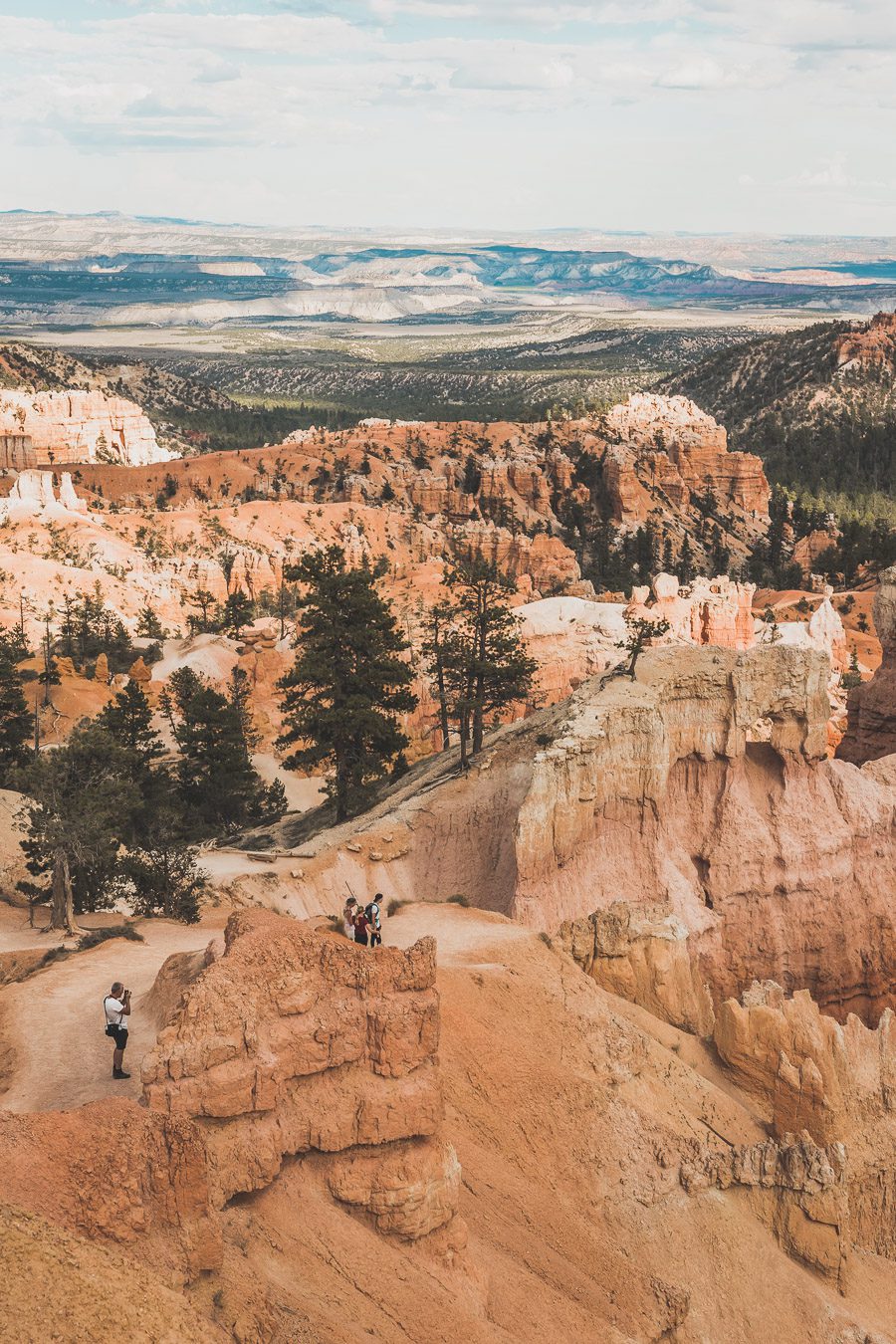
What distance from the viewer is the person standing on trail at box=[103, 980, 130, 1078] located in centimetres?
1567

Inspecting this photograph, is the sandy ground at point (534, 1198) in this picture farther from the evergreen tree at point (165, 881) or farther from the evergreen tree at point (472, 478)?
the evergreen tree at point (472, 478)

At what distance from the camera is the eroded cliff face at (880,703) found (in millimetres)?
37250

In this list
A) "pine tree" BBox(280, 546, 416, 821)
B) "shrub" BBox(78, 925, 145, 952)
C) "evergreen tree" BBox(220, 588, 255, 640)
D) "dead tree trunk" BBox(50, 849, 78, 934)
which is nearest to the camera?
"shrub" BBox(78, 925, 145, 952)

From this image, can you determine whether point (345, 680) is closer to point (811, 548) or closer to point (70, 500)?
point (70, 500)

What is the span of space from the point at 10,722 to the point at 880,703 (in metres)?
26.5

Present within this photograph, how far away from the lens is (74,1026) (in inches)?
683

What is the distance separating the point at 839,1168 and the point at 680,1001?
3.80m

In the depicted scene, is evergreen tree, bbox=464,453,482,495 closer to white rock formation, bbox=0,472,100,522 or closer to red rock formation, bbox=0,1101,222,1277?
white rock formation, bbox=0,472,100,522

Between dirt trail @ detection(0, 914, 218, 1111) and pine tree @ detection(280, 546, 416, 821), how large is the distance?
1359cm

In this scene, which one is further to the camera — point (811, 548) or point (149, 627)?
point (811, 548)

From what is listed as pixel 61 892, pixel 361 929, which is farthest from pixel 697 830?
pixel 61 892

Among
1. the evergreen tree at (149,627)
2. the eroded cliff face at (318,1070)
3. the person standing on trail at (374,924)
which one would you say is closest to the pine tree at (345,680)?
the person standing on trail at (374,924)

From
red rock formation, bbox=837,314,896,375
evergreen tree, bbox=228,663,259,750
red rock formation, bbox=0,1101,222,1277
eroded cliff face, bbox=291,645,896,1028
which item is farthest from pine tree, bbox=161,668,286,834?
red rock formation, bbox=837,314,896,375

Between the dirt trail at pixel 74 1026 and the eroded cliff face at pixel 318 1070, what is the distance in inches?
66.7
